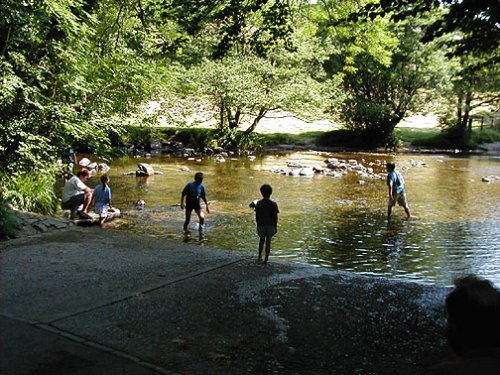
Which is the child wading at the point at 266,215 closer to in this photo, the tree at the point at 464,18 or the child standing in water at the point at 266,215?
the child standing in water at the point at 266,215

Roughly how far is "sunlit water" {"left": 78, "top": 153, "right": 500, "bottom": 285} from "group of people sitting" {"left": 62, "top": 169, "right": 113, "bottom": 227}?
1.00 m

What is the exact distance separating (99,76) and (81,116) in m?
3.78

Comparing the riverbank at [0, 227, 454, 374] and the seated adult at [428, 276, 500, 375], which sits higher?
the seated adult at [428, 276, 500, 375]

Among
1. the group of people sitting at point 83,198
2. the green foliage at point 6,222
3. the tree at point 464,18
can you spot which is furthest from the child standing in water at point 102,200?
the tree at point 464,18

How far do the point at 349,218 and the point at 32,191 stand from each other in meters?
9.40

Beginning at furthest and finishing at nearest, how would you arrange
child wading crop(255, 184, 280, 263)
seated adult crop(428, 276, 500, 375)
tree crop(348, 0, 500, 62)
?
1. child wading crop(255, 184, 280, 263)
2. tree crop(348, 0, 500, 62)
3. seated adult crop(428, 276, 500, 375)

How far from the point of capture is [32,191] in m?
13.7

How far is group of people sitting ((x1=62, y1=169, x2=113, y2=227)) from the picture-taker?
14.0 meters

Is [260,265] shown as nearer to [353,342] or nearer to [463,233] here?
[353,342]

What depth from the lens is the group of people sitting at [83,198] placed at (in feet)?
46.1

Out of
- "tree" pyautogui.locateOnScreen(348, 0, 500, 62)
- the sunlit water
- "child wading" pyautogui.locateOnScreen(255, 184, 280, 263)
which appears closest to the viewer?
"tree" pyautogui.locateOnScreen(348, 0, 500, 62)

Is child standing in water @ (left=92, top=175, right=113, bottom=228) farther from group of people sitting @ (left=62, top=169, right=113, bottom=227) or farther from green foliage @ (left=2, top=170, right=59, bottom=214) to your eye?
green foliage @ (left=2, top=170, right=59, bottom=214)

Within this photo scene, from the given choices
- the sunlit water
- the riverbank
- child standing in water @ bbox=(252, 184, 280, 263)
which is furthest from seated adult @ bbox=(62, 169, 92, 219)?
child standing in water @ bbox=(252, 184, 280, 263)

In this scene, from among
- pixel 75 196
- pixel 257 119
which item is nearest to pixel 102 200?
pixel 75 196
